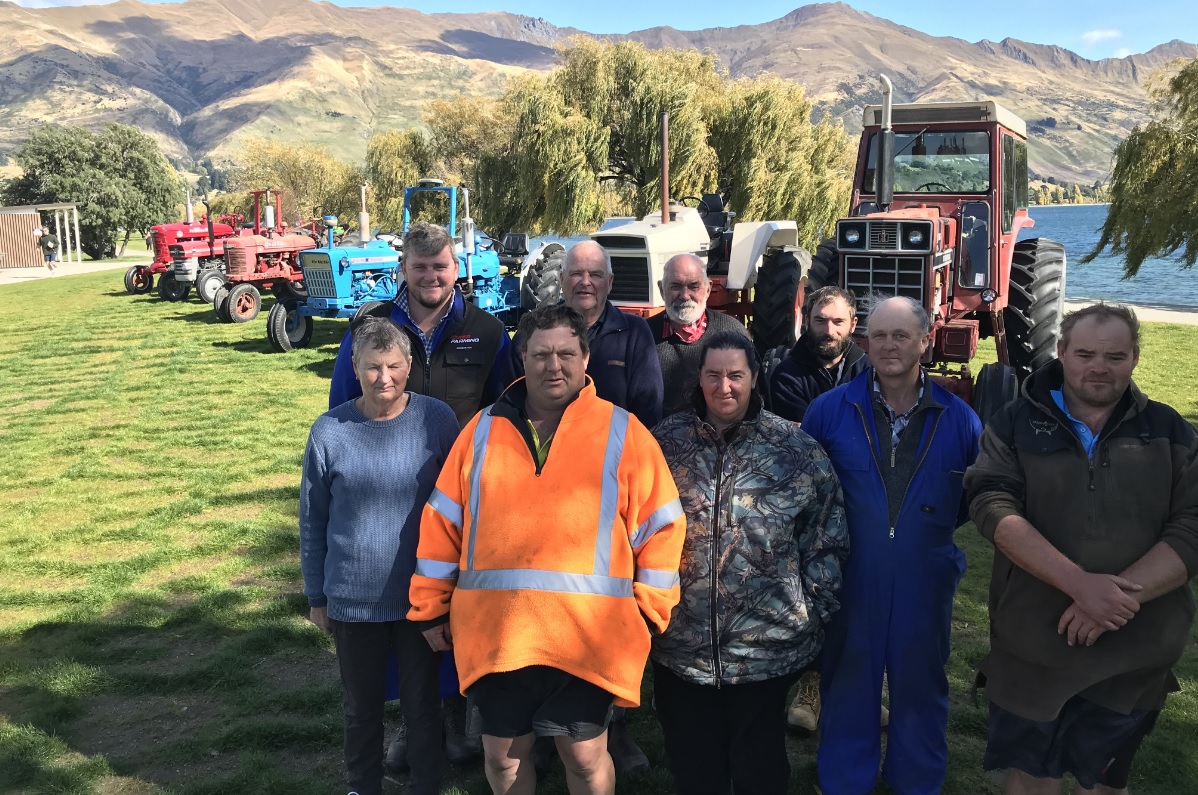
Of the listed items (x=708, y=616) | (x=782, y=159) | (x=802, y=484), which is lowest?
(x=708, y=616)

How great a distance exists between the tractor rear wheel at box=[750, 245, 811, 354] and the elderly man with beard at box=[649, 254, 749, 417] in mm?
4314

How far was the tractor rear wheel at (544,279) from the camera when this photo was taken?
931 cm

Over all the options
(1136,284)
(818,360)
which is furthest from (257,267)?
(1136,284)

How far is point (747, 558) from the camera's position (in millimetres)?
2391

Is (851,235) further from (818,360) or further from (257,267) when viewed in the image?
(257,267)

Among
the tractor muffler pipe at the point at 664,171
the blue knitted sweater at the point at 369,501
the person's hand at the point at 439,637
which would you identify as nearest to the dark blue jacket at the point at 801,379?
the blue knitted sweater at the point at 369,501

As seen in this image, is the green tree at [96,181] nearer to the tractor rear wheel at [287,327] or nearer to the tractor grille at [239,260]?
the tractor grille at [239,260]

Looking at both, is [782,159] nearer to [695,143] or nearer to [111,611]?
[695,143]

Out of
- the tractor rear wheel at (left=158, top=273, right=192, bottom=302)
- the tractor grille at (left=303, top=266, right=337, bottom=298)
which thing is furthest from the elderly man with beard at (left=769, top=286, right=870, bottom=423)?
the tractor rear wheel at (left=158, top=273, right=192, bottom=302)

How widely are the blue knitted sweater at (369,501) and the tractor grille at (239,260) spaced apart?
14795 millimetres

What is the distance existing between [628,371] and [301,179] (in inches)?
1769

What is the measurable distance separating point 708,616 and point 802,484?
439 millimetres

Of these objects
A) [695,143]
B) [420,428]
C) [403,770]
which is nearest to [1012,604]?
[420,428]

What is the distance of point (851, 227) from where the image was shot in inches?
256
